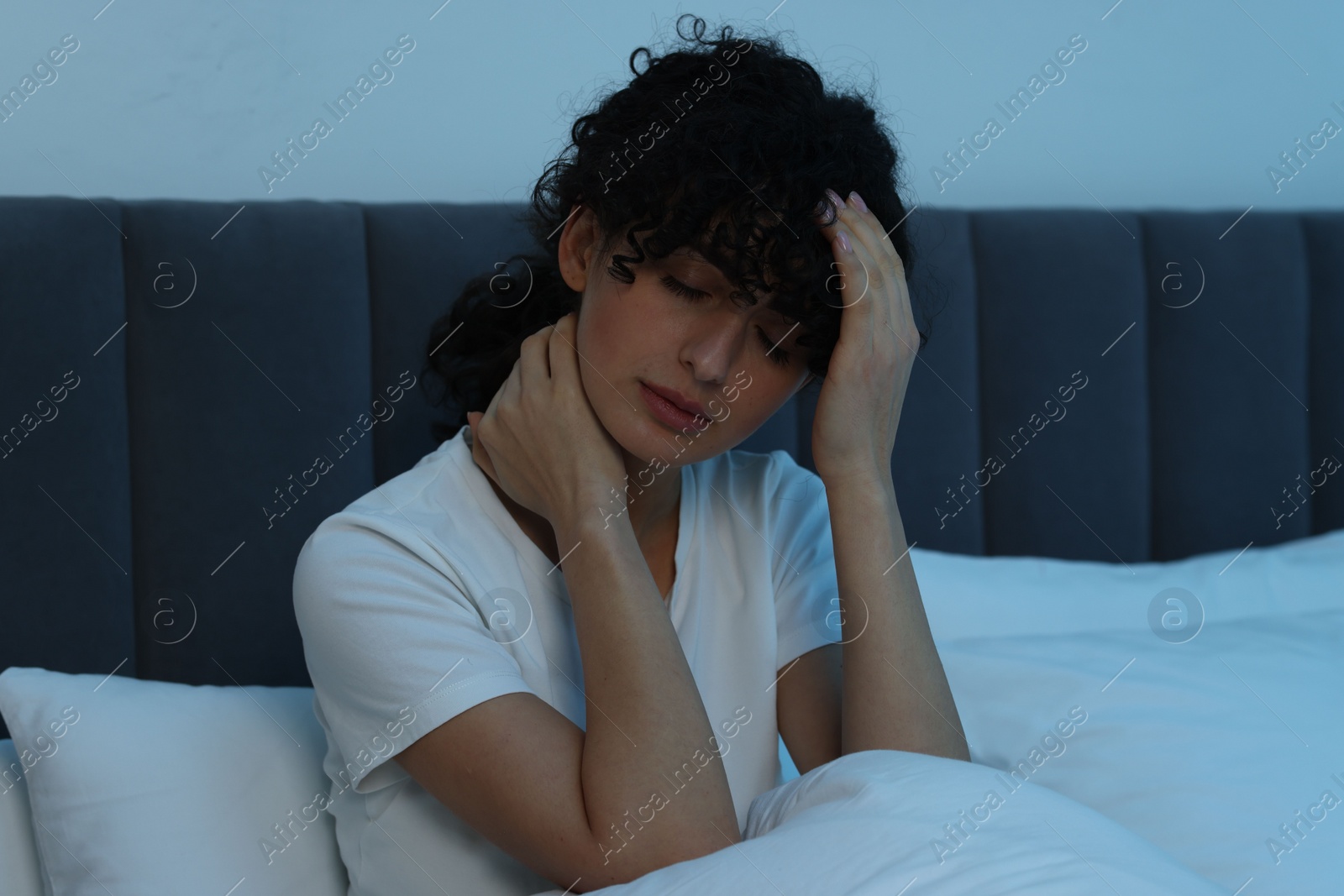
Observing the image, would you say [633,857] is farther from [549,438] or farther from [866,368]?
[866,368]

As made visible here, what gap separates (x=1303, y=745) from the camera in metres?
1.03

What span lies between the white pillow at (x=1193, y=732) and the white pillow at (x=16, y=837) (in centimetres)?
94

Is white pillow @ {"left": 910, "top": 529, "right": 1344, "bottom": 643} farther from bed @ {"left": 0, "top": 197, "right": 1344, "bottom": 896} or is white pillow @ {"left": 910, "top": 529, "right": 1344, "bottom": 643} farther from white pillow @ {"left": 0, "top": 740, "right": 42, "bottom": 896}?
white pillow @ {"left": 0, "top": 740, "right": 42, "bottom": 896}

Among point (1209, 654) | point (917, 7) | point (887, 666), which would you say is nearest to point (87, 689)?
point (887, 666)

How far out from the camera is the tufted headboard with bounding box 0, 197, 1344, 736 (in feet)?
3.70

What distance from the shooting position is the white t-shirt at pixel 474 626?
83 centimetres

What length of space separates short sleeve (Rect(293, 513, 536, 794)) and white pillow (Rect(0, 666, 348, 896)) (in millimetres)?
169

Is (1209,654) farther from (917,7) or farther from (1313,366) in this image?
(917,7)

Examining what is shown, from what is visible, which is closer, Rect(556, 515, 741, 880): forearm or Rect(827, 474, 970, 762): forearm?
Rect(556, 515, 741, 880): forearm

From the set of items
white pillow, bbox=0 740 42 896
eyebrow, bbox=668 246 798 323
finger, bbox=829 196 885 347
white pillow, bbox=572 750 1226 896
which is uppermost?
eyebrow, bbox=668 246 798 323

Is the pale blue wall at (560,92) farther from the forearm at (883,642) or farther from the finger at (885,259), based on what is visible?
the forearm at (883,642)

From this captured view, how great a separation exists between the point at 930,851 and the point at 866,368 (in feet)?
1.60

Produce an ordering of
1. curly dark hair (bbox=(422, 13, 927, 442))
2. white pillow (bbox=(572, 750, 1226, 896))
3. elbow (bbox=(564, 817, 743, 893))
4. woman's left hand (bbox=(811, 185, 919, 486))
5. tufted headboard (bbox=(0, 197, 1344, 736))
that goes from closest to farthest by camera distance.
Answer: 1. white pillow (bbox=(572, 750, 1226, 896))
2. elbow (bbox=(564, 817, 743, 893))
3. curly dark hair (bbox=(422, 13, 927, 442))
4. woman's left hand (bbox=(811, 185, 919, 486))
5. tufted headboard (bbox=(0, 197, 1344, 736))

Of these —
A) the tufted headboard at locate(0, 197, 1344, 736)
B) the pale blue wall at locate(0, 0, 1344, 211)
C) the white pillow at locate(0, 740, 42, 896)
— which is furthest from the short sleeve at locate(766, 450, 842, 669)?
the white pillow at locate(0, 740, 42, 896)
